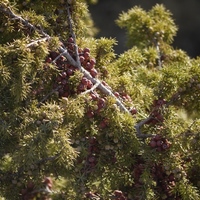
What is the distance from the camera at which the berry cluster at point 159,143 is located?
1.33m

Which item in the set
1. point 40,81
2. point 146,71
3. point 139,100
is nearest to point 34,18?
point 40,81

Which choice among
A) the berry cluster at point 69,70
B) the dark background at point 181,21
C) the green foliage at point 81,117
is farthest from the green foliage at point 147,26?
the dark background at point 181,21

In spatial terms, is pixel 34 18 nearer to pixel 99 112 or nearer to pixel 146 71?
pixel 99 112

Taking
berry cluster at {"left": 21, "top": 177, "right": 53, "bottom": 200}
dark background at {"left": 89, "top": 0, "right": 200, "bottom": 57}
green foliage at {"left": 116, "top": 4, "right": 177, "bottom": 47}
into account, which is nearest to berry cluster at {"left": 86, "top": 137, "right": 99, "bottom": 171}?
berry cluster at {"left": 21, "top": 177, "right": 53, "bottom": 200}

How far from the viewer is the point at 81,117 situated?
4.10 feet

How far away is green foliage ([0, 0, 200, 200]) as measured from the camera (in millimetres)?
1213

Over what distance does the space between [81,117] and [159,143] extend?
0.24m

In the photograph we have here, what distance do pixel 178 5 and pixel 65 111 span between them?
3929mm

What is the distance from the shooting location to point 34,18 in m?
1.37

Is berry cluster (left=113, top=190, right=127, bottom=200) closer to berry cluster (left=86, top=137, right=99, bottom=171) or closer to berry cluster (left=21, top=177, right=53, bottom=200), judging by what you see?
berry cluster (left=86, top=137, right=99, bottom=171)

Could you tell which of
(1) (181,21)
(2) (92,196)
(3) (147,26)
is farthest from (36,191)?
(1) (181,21)

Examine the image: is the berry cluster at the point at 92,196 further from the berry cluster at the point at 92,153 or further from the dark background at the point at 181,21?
the dark background at the point at 181,21

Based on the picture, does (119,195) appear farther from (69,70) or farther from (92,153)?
(69,70)

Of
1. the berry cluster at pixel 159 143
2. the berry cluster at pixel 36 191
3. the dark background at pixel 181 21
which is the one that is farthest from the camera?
the dark background at pixel 181 21
